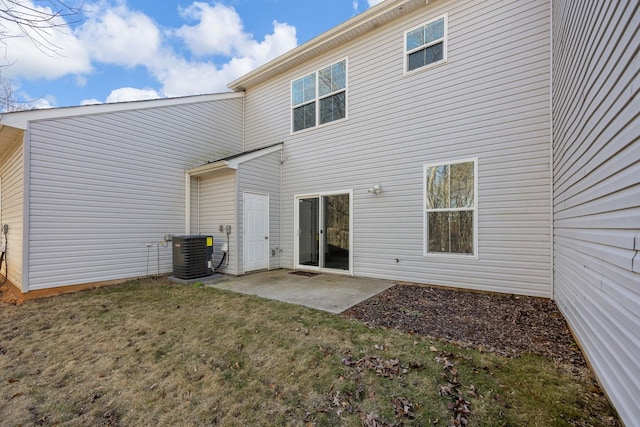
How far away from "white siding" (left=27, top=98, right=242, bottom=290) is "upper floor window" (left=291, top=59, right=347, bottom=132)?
285 centimetres

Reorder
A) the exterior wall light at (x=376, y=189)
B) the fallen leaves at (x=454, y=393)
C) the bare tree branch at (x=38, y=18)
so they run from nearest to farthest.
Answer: the fallen leaves at (x=454, y=393), the bare tree branch at (x=38, y=18), the exterior wall light at (x=376, y=189)

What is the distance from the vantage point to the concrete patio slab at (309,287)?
16.2ft

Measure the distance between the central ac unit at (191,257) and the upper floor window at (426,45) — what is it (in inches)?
252

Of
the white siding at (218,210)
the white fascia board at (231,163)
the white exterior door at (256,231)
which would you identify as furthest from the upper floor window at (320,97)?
the white siding at (218,210)

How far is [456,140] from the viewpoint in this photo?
5625mm

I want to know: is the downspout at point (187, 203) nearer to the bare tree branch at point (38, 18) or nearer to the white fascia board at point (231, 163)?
the white fascia board at point (231, 163)

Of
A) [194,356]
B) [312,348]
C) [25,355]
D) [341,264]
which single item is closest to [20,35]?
[25,355]

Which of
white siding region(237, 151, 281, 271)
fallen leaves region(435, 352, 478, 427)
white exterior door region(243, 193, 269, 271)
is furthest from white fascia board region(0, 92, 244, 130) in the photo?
fallen leaves region(435, 352, 478, 427)

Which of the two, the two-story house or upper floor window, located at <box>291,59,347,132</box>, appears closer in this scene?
the two-story house

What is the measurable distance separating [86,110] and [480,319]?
865 cm

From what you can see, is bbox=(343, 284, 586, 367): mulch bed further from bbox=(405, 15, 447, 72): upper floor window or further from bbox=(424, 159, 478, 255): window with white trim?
bbox=(405, 15, 447, 72): upper floor window

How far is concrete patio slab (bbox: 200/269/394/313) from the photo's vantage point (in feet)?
16.2

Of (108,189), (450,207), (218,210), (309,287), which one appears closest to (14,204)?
(108,189)

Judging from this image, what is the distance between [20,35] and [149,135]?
458 cm
